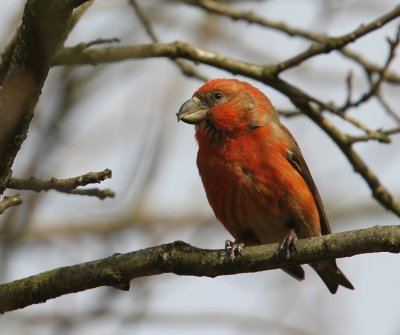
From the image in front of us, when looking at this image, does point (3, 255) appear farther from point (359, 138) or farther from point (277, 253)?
point (359, 138)

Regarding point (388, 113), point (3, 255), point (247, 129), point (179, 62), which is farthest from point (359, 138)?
point (3, 255)

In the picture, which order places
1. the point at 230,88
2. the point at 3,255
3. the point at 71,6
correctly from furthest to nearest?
the point at 230,88, the point at 3,255, the point at 71,6

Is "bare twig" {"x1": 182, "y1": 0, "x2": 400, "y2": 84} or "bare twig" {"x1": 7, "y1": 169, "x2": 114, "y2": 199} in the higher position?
"bare twig" {"x1": 182, "y1": 0, "x2": 400, "y2": 84}

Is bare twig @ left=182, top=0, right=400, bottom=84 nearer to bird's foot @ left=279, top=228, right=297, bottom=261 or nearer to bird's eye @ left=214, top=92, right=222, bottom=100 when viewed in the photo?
bird's eye @ left=214, top=92, right=222, bottom=100

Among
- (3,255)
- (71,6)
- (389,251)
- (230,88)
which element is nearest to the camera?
(71,6)

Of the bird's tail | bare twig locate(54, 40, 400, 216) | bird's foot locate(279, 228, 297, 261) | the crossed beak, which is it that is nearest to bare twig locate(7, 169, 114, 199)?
bird's foot locate(279, 228, 297, 261)

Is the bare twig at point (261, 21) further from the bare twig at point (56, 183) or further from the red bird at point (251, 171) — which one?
the bare twig at point (56, 183)

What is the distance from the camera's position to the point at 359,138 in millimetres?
6152

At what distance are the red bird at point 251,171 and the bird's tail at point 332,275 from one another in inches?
10.2

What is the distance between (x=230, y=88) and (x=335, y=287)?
212 centimetres

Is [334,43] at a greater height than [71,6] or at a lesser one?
greater

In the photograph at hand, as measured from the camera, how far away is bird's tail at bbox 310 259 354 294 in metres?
6.78

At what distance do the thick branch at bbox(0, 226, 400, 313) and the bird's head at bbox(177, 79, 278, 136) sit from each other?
200 cm

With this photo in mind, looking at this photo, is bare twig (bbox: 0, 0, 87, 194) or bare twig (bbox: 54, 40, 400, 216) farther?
bare twig (bbox: 54, 40, 400, 216)
